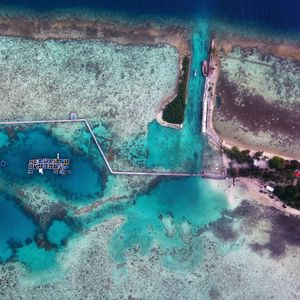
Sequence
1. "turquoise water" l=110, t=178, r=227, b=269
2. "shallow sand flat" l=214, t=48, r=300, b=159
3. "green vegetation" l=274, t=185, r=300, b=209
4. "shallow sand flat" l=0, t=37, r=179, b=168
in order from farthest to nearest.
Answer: "shallow sand flat" l=0, t=37, r=179, b=168 < "shallow sand flat" l=214, t=48, r=300, b=159 < "turquoise water" l=110, t=178, r=227, b=269 < "green vegetation" l=274, t=185, r=300, b=209

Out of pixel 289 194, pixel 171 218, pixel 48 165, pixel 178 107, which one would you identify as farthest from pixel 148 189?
pixel 289 194

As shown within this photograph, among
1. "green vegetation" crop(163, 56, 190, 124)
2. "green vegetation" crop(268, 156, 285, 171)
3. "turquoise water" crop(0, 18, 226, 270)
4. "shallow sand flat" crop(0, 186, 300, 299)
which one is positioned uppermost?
"green vegetation" crop(163, 56, 190, 124)

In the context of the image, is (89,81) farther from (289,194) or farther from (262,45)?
(289,194)

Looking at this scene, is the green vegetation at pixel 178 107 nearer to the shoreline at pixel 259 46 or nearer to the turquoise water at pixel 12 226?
the shoreline at pixel 259 46

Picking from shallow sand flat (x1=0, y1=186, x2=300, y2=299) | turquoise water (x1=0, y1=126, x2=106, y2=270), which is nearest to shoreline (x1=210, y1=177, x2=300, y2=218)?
shallow sand flat (x1=0, y1=186, x2=300, y2=299)

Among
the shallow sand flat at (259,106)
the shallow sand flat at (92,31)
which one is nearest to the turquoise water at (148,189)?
the shallow sand flat at (259,106)

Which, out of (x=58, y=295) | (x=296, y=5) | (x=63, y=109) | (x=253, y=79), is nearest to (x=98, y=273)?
(x=58, y=295)

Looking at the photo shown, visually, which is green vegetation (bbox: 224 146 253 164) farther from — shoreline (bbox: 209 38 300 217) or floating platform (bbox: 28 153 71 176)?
floating platform (bbox: 28 153 71 176)
